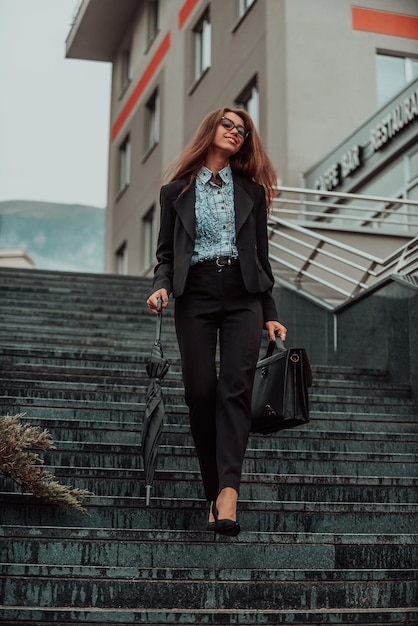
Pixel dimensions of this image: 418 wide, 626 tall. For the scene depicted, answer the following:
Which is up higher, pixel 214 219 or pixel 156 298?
pixel 214 219

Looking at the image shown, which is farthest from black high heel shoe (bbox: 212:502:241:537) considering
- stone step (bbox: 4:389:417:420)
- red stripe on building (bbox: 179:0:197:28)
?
red stripe on building (bbox: 179:0:197:28)

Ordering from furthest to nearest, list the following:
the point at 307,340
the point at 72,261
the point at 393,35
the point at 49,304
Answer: the point at 72,261, the point at 393,35, the point at 49,304, the point at 307,340

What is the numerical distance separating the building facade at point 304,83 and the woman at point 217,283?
392 inches

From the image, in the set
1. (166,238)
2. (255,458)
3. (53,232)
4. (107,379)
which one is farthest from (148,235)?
(53,232)

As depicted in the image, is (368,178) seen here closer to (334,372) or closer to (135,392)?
(334,372)

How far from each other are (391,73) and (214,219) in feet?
44.5

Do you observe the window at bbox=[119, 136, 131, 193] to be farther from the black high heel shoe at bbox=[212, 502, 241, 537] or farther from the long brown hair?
the black high heel shoe at bbox=[212, 502, 241, 537]

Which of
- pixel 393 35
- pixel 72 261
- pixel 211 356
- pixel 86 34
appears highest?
pixel 72 261

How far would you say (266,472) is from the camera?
19.6ft

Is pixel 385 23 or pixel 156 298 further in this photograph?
pixel 385 23

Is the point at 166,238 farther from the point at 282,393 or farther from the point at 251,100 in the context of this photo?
the point at 251,100

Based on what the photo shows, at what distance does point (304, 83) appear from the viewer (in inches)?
669

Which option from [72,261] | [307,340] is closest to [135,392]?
[307,340]

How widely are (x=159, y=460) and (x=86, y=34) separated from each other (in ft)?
81.5
